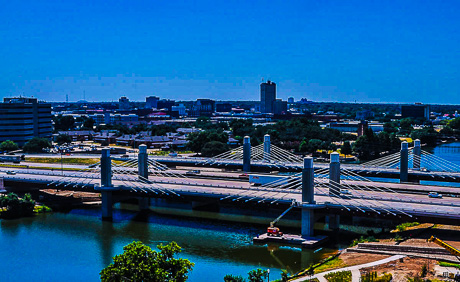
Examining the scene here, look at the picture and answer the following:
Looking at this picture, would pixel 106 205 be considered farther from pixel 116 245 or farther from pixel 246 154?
pixel 246 154

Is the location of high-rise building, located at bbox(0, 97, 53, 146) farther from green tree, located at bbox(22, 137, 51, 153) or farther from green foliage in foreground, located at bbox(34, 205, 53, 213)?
green foliage in foreground, located at bbox(34, 205, 53, 213)

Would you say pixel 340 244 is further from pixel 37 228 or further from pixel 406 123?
pixel 406 123

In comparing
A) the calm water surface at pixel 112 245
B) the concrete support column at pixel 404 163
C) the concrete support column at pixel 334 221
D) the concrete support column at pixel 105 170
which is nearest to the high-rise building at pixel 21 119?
the calm water surface at pixel 112 245

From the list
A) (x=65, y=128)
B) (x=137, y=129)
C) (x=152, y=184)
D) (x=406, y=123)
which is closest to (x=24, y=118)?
(x=137, y=129)

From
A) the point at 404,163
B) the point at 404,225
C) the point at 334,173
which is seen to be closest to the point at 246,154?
the point at 404,163

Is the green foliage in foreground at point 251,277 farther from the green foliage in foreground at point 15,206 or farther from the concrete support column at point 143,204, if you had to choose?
the green foliage in foreground at point 15,206
